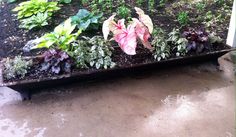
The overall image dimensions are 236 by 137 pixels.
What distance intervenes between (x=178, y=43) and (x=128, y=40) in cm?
49

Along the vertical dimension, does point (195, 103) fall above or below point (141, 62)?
below

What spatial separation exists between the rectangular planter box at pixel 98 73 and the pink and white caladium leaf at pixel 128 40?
5.9 inches

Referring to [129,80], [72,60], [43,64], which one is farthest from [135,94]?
[43,64]

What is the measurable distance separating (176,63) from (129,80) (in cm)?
47

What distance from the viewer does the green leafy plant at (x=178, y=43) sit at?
284cm

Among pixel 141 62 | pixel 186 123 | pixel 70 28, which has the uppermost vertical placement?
pixel 70 28

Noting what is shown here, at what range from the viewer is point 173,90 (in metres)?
2.72

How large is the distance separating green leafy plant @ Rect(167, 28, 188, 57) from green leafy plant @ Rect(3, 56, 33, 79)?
1.28m

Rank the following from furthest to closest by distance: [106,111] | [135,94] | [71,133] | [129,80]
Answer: [129,80] < [135,94] < [106,111] < [71,133]

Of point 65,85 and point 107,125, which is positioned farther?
point 65,85

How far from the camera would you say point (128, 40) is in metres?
2.68

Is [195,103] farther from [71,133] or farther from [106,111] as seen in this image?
[71,133]

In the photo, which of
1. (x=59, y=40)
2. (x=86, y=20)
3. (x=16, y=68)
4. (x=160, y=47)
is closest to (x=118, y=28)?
(x=160, y=47)

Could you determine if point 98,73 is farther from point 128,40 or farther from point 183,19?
point 183,19
